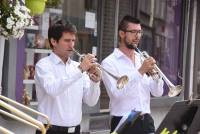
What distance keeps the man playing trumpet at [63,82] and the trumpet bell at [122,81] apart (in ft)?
0.66

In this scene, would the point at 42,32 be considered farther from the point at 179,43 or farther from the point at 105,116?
the point at 179,43

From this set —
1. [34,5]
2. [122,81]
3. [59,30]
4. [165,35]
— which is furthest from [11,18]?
[165,35]

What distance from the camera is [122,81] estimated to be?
173 inches

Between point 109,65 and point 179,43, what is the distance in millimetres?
5226

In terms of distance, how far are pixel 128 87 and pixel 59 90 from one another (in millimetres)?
765

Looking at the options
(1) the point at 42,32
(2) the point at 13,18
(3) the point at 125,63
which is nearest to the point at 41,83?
(2) the point at 13,18

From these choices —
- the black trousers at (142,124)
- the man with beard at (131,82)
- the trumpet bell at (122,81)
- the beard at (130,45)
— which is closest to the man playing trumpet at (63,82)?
the trumpet bell at (122,81)

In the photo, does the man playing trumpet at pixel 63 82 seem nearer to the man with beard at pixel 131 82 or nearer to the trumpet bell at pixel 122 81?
the trumpet bell at pixel 122 81

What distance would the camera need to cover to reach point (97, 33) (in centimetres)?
730

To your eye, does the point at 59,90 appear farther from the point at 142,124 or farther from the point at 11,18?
the point at 142,124

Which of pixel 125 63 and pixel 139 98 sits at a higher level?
pixel 125 63

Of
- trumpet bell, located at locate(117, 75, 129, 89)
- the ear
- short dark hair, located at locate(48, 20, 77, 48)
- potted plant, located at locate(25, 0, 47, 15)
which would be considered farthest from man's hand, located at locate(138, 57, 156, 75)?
potted plant, located at locate(25, 0, 47, 15)

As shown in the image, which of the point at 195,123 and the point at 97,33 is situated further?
the point at 97,33

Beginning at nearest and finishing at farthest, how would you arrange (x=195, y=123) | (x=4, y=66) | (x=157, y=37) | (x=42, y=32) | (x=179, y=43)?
(x=195, y=123) < (x=4, y=66) < (x=42, y=32) < (x=157, y=37) < (x=179, y=43)
